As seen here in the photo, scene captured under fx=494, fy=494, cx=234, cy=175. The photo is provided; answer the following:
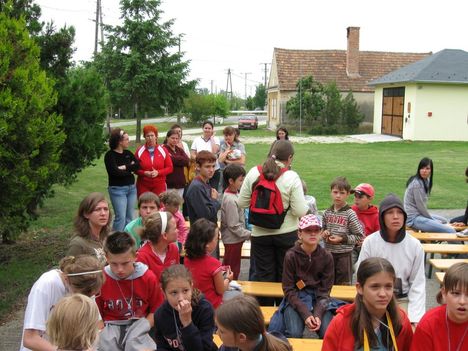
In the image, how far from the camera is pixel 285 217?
5.25 metres

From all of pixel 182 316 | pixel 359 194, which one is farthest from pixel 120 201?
pixel 182 316

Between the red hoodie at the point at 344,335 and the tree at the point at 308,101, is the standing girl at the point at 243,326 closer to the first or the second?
the red hoodie at the point at 344,335

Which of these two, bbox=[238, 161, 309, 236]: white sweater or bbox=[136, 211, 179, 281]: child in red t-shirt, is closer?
bbox=[136, 211, 179, 281]: child in red t-shirt

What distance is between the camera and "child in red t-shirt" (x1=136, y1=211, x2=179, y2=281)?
4340 millimetres

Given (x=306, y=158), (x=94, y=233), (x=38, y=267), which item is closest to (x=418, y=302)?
(x=94, y=233)

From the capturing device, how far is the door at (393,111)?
34.0 m

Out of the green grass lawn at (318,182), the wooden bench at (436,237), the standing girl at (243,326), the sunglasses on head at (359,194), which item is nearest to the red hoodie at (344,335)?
the standing girl at (243,326)

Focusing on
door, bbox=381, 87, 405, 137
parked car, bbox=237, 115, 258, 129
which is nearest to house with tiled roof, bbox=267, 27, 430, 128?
parked car, bbox=237, 115, 258, 129

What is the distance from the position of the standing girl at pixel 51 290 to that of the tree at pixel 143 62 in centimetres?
2887

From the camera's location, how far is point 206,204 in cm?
572

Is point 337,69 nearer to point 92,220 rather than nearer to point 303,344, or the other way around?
point 92,220

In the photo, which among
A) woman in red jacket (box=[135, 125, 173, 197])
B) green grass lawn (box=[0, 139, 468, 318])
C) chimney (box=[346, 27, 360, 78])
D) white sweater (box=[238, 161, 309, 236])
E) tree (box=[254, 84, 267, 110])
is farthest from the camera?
tree (box=[254, 84, 267, 110])

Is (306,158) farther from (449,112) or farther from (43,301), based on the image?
(43,301)

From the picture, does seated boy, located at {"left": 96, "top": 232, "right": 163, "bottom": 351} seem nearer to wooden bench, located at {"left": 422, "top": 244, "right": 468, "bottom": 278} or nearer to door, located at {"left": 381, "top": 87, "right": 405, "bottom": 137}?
wooden bench, located at {"left": 422, "top": 244, "right": 468, "bottom": 278}
